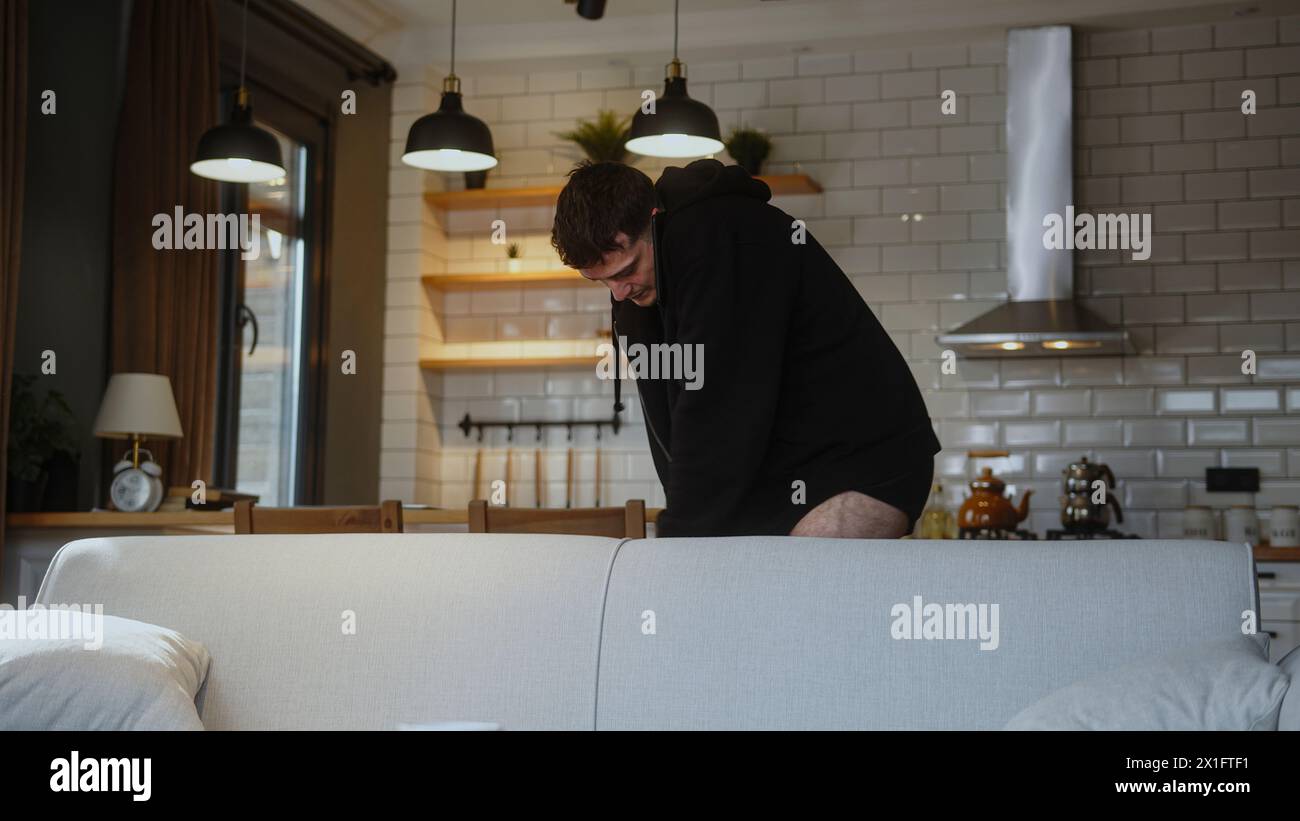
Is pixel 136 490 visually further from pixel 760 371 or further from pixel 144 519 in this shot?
pixel 760 371

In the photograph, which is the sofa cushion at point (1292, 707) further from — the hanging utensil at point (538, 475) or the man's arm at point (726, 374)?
the hanging utensil at point (538, 475)

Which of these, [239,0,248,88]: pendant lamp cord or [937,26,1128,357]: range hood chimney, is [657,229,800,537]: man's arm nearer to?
[937,26,1128,357]: range hood chimney

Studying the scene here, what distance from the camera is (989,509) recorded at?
4750mm

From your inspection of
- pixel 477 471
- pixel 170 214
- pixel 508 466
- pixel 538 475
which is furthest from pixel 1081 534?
pixel 170 214

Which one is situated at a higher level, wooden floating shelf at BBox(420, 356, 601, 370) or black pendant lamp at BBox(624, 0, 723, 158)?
black pendant lamp at BBox(624, 0, 723, 158)

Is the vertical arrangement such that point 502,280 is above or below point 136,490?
above

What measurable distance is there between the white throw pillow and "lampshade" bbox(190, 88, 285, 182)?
2570mm

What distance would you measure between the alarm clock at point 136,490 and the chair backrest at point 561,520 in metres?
1.52

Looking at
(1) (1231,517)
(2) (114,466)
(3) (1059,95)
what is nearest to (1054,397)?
(1) (1231,517)

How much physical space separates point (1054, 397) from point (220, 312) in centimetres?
311

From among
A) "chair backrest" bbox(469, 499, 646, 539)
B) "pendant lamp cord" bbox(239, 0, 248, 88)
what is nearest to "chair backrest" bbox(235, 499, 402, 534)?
"chair backrest" bbox(469, 499, 646, 539)

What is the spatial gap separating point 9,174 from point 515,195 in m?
2.18

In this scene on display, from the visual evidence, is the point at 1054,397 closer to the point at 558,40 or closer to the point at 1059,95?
the point at 1059,95

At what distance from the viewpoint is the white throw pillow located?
1.62 metres
